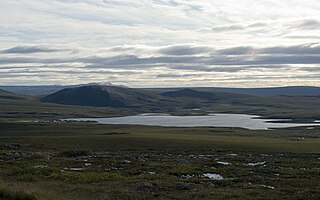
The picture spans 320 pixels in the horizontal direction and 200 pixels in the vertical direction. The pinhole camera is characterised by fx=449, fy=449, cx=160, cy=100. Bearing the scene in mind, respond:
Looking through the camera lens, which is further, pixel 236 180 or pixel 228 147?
pixel 228 147

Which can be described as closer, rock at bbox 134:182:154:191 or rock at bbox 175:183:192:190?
rock at bbox 134:182:154:191

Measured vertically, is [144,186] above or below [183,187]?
above

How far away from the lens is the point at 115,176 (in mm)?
Answer: 30062

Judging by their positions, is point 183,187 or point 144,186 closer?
point 144,186

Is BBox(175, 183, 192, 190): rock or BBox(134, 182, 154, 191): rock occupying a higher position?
BBox(134, 182, 154, 191): rock

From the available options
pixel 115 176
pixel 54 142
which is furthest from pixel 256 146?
pixel 115 176

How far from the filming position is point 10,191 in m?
18.4

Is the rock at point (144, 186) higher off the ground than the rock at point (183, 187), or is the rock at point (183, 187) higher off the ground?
the rock at point (144, 186)

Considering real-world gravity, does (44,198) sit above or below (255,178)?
above

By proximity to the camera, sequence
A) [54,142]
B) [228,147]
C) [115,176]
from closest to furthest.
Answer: [115,176]
[228,147]
[54,142]

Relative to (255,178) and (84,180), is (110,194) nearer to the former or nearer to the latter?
(84,180)

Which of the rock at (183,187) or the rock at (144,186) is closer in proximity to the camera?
the rock at (144,186)

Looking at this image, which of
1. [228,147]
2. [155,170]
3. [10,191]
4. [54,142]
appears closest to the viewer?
[10,191]

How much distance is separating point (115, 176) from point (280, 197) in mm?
11830
